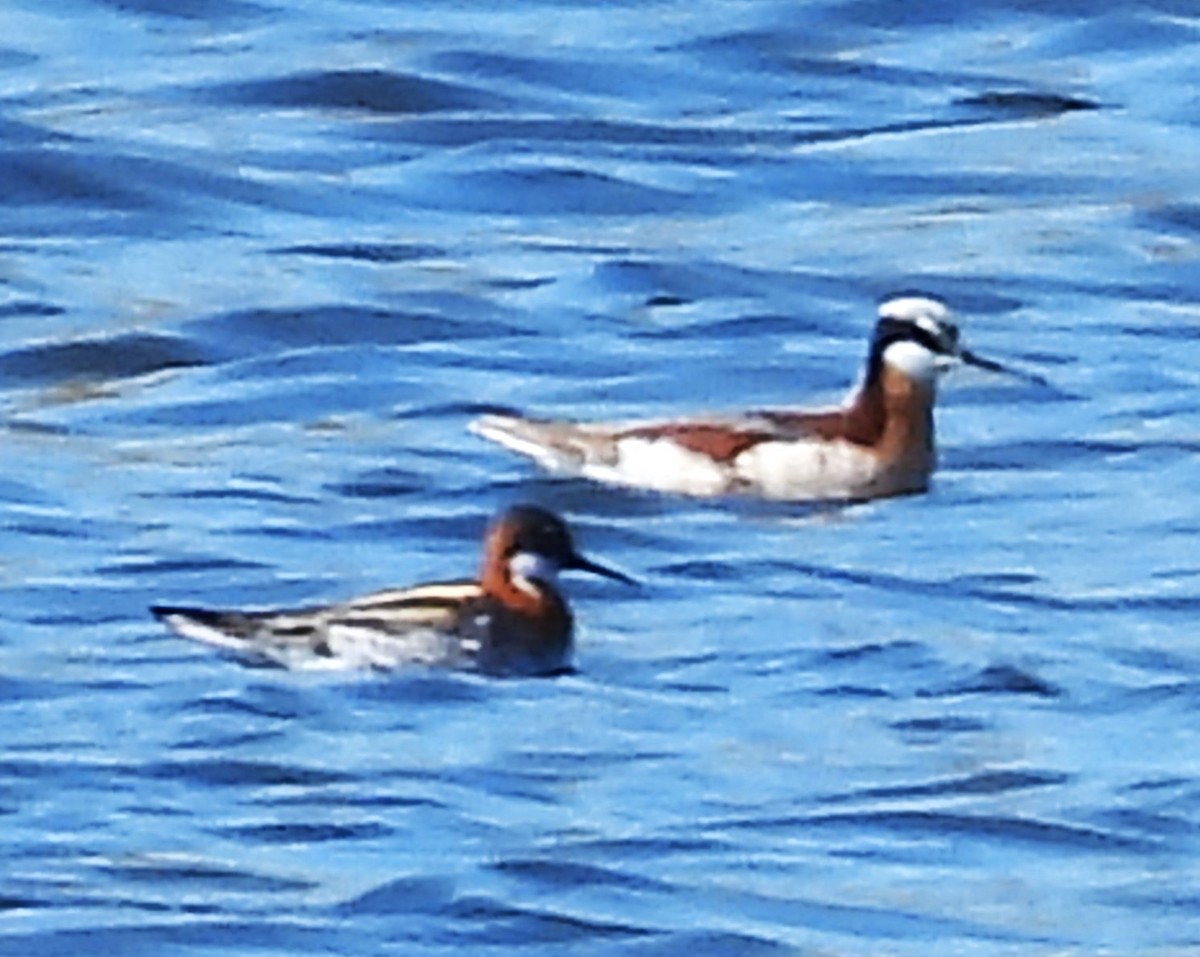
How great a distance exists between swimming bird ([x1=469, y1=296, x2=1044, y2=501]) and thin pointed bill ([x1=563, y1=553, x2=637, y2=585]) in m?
1.00

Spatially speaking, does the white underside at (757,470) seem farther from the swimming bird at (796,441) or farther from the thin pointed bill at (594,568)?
the thin pointed bill at (594,568)

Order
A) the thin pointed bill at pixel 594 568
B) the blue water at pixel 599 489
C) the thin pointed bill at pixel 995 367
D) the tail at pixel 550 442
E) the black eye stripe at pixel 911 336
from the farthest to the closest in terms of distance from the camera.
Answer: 1. the thin pointed bill at pixel 995 367
2. the black eye stripe at pixel 911 336
3. the tail at pixel 550 442
4. the thin pointed bill at pixel 594 568
5. the blue water at pixel 599 489

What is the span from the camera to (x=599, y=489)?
16.8 metres

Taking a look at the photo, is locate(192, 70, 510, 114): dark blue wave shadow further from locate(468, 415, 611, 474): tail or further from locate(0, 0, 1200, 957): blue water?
locate(468, 415, 611, 474): tail

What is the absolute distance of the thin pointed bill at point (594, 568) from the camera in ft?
50.3

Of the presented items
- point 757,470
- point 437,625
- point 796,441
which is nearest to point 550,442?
point 757,470

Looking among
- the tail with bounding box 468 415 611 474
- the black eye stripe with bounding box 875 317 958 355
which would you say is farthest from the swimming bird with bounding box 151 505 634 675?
the black eye stripe with bounding box 875 317 958 355

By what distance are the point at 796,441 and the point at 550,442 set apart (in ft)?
2.76

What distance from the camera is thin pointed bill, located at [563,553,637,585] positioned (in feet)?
50.3

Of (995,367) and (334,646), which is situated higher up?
(995,367)

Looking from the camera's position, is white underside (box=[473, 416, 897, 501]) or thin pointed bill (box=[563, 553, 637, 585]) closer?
thin pointed bill (box=[563, 553, 637, 585])

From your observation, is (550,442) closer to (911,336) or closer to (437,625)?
(911,336)

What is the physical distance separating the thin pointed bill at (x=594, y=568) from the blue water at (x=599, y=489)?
75 mm

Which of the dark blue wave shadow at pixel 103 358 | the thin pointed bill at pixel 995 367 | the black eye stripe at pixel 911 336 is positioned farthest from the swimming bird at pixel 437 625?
the dark blue wave shadow at pixel 103 358
